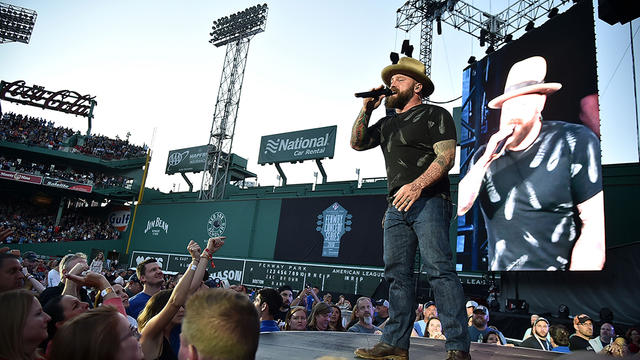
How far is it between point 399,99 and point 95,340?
2.33 metres

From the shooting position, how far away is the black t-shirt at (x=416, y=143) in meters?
2.80

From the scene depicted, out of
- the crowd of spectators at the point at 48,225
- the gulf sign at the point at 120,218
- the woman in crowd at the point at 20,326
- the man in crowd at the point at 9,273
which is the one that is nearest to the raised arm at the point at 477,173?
the man in crowd at the point at 9,273

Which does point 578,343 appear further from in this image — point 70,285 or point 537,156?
point 70,285

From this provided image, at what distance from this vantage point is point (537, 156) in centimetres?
1053

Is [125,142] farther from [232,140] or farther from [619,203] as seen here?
[619,203]

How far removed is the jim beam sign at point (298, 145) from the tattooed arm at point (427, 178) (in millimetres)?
20207

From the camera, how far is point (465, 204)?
1219 cm

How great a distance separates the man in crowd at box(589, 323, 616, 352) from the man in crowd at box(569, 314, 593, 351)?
0.64 ft

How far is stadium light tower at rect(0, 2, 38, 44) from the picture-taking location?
37094 mm

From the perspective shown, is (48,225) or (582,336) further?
(48,225)

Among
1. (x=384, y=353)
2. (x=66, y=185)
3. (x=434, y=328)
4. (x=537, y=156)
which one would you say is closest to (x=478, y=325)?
(x=434, y=328)

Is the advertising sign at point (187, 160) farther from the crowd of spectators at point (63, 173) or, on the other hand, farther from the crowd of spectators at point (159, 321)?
the crowd of spectators at point (159, 321)

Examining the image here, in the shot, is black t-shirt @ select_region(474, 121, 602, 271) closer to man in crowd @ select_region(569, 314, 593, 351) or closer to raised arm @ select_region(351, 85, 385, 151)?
man in crowd @ select_region(569, 314, 593, 351)

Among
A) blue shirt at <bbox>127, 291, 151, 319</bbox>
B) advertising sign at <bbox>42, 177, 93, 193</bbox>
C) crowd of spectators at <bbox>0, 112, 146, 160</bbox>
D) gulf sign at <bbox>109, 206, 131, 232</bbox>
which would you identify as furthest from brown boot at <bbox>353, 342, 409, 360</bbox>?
crowd of spectators at <bbox>0, 112, 146, 160</bbox>
